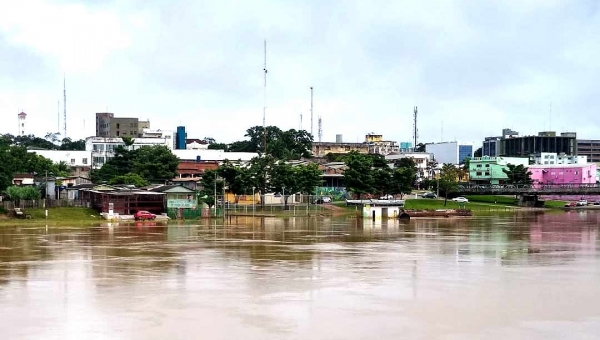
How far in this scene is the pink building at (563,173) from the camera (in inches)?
6152

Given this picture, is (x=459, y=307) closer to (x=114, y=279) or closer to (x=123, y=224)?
(x=114, y=279)

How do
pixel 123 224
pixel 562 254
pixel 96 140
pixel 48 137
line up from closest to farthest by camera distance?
1. pixel 562 254
2. pixel 123 224
3. pixel 96 140
4. pixel 48 137

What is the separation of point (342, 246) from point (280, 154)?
109179mm

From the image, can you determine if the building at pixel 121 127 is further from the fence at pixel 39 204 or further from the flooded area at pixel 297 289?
the flooded area at pixel 297 289

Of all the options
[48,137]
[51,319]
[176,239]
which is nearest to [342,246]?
[176,239]

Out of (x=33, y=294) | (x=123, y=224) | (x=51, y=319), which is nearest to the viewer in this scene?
(x=51, y=319)

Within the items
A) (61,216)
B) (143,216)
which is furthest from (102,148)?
(61,216)

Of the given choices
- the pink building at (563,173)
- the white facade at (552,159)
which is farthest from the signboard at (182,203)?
the white facade at (552,159)

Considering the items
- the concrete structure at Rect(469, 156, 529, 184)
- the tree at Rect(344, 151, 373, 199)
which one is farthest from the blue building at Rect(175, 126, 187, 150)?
the tree at Rect(344, 151, 373, 199)

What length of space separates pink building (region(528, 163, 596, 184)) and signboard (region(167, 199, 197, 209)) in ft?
301

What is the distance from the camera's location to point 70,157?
136375 mm

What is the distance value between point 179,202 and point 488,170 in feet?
311

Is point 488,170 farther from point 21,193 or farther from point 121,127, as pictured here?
point 21,193

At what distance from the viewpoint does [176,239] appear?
51938 millimetres
